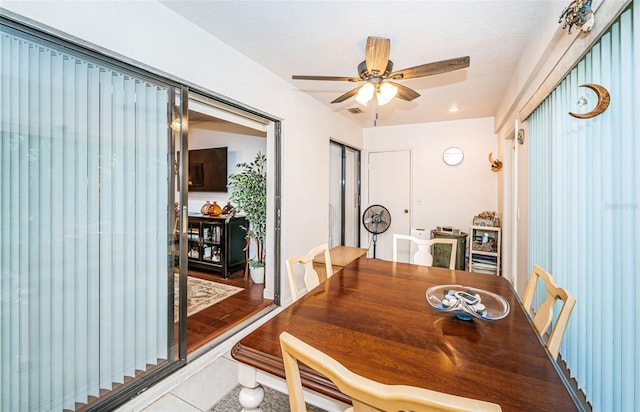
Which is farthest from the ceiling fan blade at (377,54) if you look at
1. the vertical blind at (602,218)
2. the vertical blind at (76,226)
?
the vertical blind at (76,226)

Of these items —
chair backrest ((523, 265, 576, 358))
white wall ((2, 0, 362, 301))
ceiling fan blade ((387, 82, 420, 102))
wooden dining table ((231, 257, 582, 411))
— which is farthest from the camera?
ceiling fan blade ((387, 82, 420, 102))

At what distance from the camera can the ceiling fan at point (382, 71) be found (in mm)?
1651

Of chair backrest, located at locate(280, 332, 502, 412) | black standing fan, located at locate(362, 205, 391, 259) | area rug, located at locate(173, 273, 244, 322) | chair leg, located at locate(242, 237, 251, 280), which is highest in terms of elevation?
black standing fan, located at locate(362, 205, 391, 259)

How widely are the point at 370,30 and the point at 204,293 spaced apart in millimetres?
3216

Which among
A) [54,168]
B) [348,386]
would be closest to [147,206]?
[54,168]

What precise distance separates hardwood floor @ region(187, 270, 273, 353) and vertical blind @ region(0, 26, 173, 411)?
1.74ft

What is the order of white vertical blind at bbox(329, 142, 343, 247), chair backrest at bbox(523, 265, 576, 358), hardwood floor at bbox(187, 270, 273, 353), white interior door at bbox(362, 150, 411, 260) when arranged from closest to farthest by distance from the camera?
chair backrest at bbox(523, 265, 576, 358), hardwood floor at bbox(187, 270, 273, 353), white vertical blind at bbox(329, 142, 343, 247), white interior door at bbox(362, 150, 411, 260)

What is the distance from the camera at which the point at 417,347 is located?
99cm

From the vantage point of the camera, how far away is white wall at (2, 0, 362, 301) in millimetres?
1411

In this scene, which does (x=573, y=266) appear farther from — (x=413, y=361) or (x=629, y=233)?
(x=413, y=361)

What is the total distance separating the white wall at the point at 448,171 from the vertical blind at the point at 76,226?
3929mm

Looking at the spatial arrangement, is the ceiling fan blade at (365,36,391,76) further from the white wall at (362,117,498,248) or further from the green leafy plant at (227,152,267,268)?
the white wall at (362,117,498,248)

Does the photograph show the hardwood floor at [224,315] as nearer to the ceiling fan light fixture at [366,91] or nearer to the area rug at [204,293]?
the area rug at [204,293]

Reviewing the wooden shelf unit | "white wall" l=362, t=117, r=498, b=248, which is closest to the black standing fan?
"white wall" l=362, t=117, r=498, b=248
